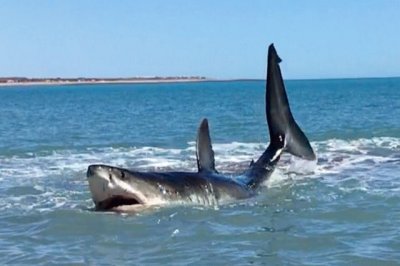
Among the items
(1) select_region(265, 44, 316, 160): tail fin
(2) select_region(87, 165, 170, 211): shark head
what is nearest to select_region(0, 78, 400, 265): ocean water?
(2) select_region(87, 165, 170, 211): shark head

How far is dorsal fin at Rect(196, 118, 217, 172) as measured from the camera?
12.5 metres

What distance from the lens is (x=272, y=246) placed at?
383 inches

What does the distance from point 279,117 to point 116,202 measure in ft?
Answer: 15.6

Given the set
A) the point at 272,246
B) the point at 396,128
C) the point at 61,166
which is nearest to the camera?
the point at 272,246

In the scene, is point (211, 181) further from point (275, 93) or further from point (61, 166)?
point (61, 166)

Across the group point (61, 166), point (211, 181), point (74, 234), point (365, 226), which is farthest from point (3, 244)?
point (61, 166)

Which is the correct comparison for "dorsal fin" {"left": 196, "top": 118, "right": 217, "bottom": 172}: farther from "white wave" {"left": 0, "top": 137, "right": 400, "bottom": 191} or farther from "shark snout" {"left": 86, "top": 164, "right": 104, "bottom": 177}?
"shark snout" {"left": 86, "top": 164, "right": 104, "bottom": 177}

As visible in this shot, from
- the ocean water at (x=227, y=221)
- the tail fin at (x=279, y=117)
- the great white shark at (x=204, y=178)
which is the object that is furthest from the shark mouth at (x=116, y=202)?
the tail fin at (x=279, y=117)

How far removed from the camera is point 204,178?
12039 millimetres

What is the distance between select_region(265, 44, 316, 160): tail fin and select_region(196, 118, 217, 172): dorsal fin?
7.09 feet

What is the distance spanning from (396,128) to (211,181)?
22598 mm

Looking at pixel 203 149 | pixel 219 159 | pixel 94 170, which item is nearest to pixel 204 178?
pixel 203 149

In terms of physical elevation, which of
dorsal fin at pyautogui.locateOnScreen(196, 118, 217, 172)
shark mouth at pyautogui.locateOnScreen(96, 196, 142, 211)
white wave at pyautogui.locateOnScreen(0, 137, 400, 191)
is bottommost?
white wave at pyautogui.locateOnScreen(0, 137, 400, 191)

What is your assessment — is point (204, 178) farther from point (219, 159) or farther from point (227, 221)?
→ point (219, 159)
